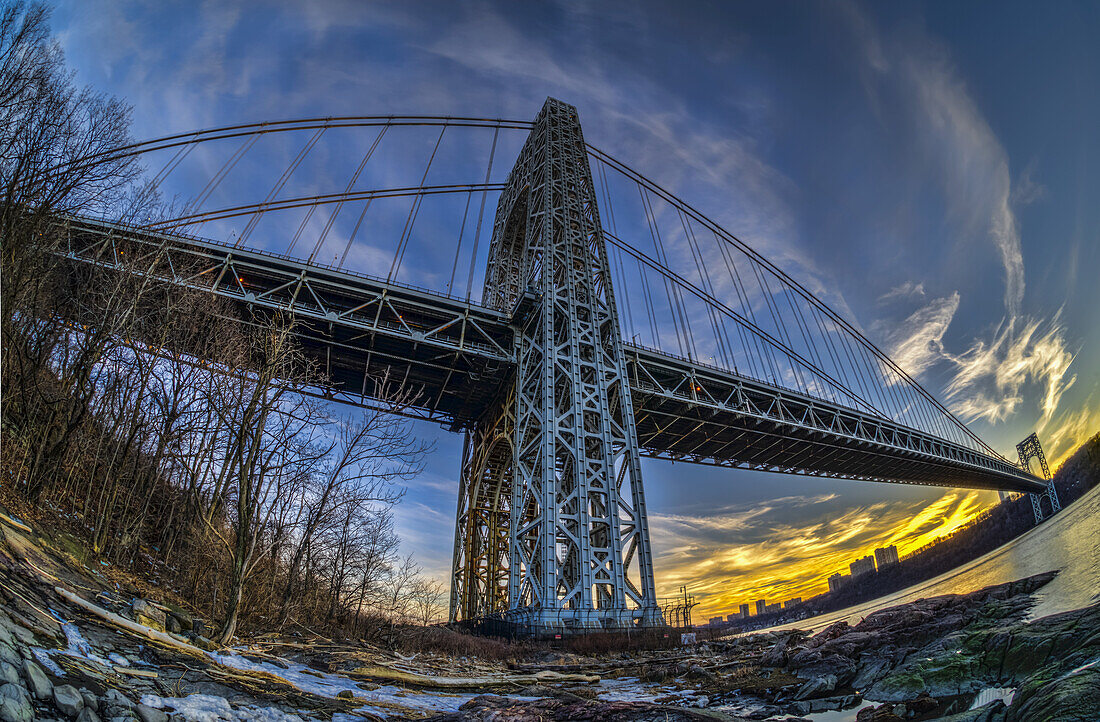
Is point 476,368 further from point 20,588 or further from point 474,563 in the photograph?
point 20,588

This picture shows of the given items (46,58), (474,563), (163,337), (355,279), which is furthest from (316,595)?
(46,58)

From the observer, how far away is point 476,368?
21.6 m

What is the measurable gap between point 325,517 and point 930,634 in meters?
9.49

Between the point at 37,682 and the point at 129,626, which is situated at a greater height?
the point at 129,626

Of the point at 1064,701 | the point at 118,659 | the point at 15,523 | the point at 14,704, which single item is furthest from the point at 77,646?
the point at 1064,701

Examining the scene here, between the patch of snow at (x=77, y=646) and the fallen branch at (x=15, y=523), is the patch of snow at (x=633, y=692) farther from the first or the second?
the fallen branch at (x=15, y=523)

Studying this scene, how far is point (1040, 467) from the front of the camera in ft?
223

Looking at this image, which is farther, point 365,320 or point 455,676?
point 365,320

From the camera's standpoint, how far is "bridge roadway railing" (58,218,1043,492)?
17422 mm

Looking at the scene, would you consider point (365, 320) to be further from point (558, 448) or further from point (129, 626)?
point (129, 626)

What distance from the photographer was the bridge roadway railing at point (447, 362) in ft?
57.2

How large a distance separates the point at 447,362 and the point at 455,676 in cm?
1463

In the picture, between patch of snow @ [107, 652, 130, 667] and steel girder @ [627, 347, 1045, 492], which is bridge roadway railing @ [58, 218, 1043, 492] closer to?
steel girder @ [627, 347, 1045, 492]

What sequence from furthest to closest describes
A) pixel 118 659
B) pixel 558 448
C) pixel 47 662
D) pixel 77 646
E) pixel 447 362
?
pixel 447 362, pixel 558 448, pixel 118 659, pixel 77 646, pixel 47 662
